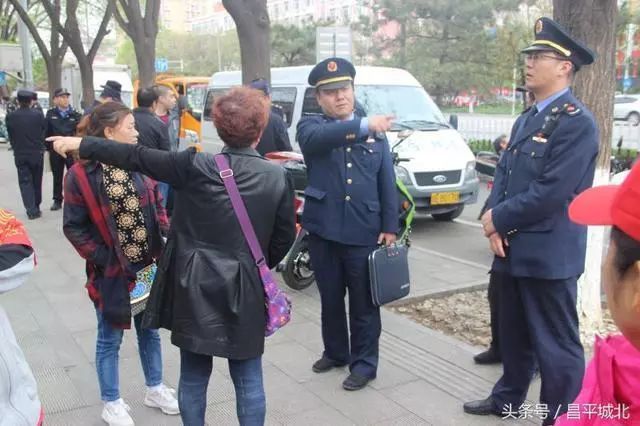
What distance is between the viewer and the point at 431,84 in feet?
101

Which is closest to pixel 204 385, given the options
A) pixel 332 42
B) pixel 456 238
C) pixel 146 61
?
pixel 456 238

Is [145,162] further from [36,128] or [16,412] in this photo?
[36,128]

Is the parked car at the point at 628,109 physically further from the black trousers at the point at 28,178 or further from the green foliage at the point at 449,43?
the black trousers at the point at 28,178

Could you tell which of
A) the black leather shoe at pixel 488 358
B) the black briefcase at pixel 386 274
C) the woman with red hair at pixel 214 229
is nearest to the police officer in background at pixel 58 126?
the black briefcase at pixel 386 274

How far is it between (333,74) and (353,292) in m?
1.28

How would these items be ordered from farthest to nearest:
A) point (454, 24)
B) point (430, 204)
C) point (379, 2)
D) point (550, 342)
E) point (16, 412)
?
point (379, 2), point (454, 24), point (430, 204), point (550, 342), point (16, 412)

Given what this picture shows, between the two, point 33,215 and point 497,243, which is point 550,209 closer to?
point 497,243

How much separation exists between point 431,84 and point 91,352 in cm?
2817

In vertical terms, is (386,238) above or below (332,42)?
below

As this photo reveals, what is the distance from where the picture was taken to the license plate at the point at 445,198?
8297 millimetres

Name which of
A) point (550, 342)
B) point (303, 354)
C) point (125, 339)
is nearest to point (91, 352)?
point (125, 339)

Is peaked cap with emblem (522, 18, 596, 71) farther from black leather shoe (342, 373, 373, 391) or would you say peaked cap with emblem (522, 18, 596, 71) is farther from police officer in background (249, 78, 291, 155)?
police officer in background (249, 78, 291, 155)

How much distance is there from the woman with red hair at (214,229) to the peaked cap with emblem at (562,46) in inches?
54.3

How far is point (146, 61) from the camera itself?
13719 millimetres
